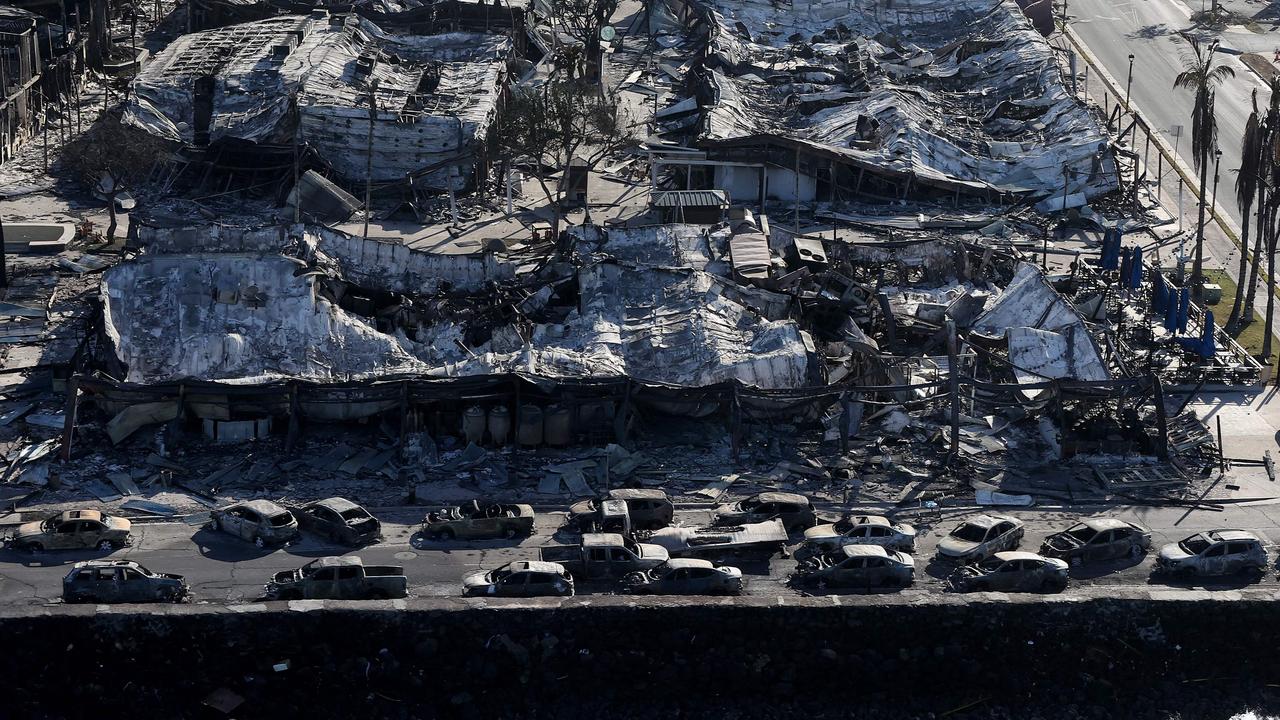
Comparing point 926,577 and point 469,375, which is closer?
point 926,577

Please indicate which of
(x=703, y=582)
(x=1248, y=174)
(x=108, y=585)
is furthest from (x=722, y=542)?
(x=1248, y=174)

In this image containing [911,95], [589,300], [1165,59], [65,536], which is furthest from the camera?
[1165,59]

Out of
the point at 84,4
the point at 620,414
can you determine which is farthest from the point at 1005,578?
the point at 84,4

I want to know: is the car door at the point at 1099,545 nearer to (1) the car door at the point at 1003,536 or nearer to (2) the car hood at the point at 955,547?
(1) the car door at the point at 1003,536

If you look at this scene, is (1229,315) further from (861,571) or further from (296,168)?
(296,168)

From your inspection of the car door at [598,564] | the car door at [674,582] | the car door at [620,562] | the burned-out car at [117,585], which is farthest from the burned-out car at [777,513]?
the burned-out car at [117,585]

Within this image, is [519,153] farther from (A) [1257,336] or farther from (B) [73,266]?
(A) [1257,336]
